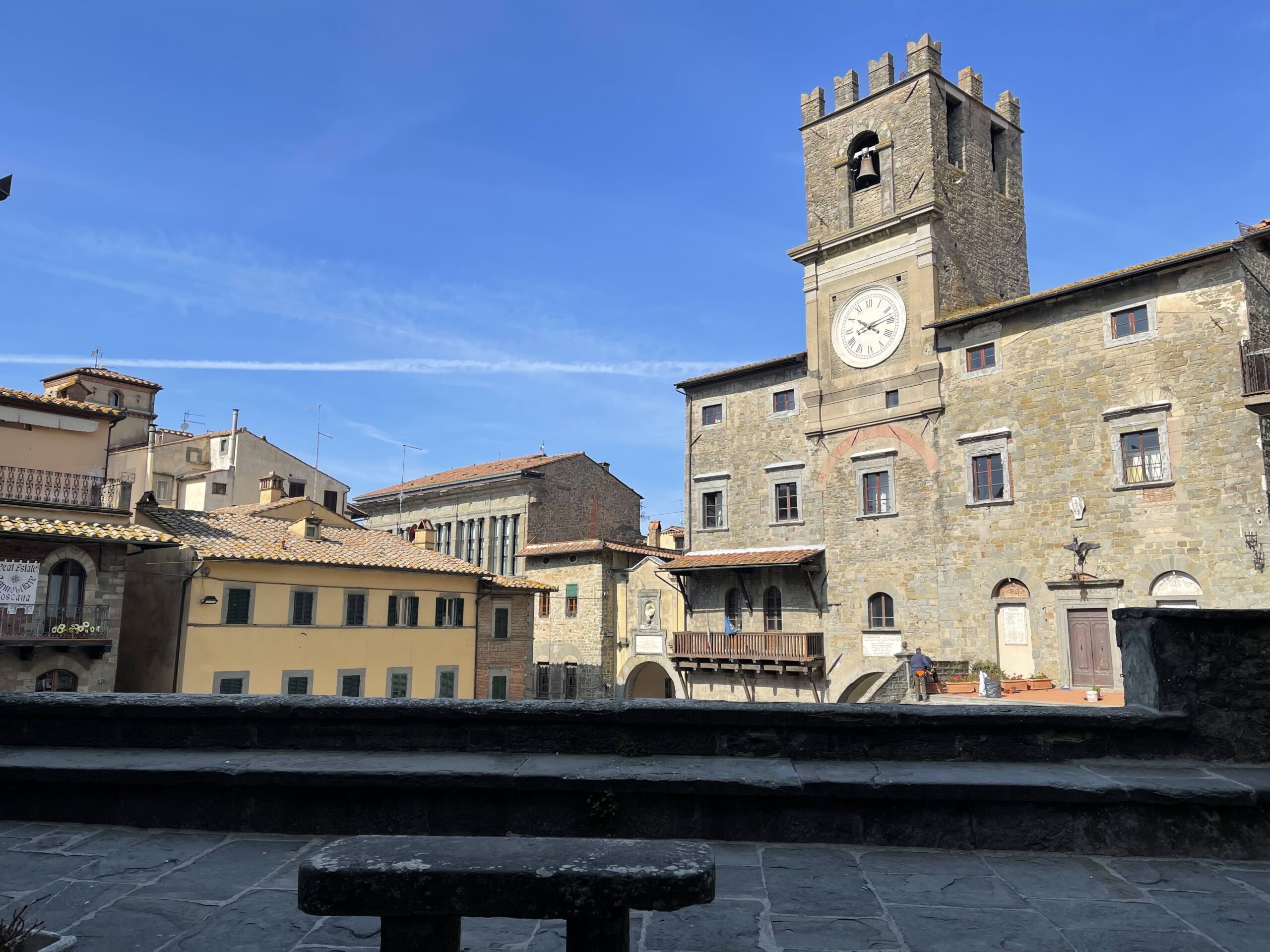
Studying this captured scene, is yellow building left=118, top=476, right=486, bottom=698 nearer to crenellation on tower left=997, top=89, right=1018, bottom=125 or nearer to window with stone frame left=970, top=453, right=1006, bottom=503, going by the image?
window with stone frame left=970, top=453, right=1006, bottom=503

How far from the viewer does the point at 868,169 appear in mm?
29594

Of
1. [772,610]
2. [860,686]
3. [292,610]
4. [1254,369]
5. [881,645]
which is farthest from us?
[772,610]

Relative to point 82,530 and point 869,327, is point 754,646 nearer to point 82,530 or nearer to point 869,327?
point 869,327

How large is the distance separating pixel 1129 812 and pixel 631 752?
2.51 meters

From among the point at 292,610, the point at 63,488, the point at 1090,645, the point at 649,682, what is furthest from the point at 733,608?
the point at 63,488

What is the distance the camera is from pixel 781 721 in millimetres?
4977

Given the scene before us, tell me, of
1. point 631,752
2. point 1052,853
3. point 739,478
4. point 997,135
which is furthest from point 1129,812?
point 997,135

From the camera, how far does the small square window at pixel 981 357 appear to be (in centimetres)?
2559

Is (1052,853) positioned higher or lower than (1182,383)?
lower

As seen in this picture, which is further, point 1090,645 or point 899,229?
point 899,229

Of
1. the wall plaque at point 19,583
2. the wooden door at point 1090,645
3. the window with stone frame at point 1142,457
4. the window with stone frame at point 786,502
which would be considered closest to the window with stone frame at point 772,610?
the window with stone frame at point 786,502

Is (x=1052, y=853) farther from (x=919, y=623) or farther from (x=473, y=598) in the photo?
(x=473, y=598)

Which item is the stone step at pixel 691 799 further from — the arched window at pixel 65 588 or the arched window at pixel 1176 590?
the arched window at pixel 65 588

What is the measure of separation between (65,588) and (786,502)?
70.5ft
